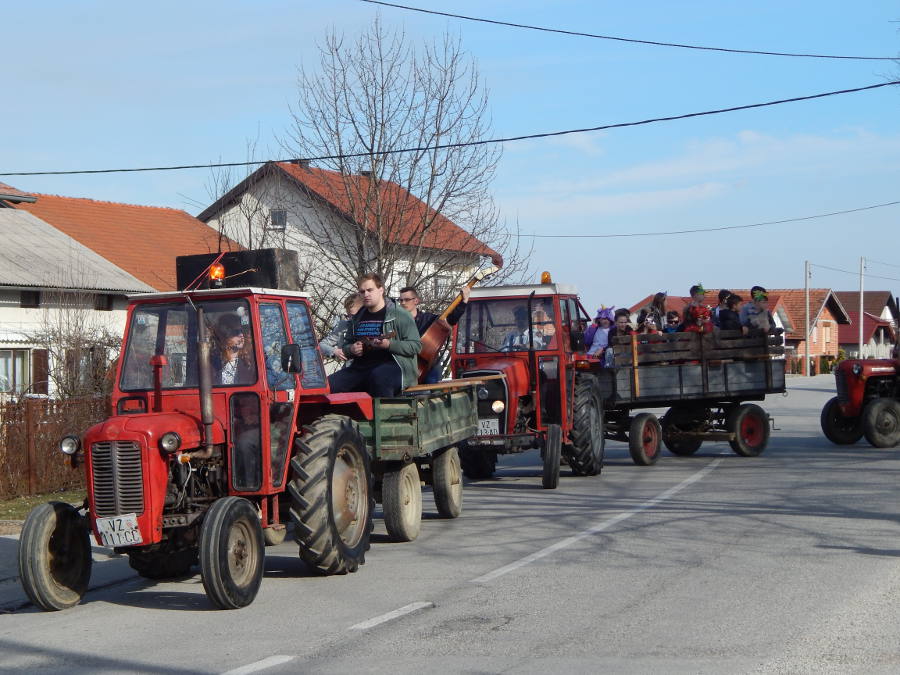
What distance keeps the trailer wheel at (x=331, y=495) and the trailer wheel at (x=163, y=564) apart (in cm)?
109

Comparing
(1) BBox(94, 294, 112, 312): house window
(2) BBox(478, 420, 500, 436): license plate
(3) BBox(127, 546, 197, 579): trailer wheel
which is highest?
(1) BBox(94, 294, 112, 312): house window

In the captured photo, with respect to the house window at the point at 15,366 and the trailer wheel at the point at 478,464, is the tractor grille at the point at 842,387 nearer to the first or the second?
the trailer wheel at the point at 478,464

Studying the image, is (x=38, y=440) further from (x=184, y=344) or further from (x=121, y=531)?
(x=121, y=531)

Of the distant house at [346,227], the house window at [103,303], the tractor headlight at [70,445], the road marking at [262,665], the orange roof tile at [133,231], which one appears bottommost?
the road marking at [262,665]

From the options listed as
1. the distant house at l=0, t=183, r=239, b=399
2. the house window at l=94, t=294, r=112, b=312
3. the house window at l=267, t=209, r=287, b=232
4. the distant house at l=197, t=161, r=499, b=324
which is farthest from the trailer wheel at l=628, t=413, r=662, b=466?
the house window at l=94, t=294, r=112, b=312

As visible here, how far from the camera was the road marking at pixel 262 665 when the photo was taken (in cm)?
626

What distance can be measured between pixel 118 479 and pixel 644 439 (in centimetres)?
1136

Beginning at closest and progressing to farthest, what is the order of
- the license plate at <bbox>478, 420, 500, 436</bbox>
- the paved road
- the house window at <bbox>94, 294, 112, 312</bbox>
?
the paved road
the license plate at <bbox>478, 420, 500, 436</bbox>
the house window at <bbox>94, 294, 112, 312</bbox>

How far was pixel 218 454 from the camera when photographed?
335 inches

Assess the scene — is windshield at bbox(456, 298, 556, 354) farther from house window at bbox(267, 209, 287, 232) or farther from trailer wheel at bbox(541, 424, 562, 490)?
house window at bbox(267, 209, 287, 232)

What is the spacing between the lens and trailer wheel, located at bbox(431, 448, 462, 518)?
12.1 m

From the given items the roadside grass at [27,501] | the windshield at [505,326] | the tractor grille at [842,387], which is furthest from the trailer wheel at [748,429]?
the roadside grass at [27,501]

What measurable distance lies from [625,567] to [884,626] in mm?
2492

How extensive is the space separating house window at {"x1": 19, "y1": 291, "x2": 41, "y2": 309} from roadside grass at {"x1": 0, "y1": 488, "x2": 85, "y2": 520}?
1416cm
